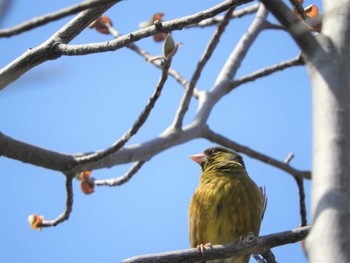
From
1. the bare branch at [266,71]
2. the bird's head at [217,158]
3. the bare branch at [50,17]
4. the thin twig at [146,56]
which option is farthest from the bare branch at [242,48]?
the bare branch at [50,17]

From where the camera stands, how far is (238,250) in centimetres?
344

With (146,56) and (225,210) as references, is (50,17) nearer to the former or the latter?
(225,210)

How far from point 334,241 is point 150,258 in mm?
1600

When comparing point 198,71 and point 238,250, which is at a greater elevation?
point 198,71

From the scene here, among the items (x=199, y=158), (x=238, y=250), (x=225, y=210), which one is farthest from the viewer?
(x=199, y=158)

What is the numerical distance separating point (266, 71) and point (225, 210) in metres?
1.30

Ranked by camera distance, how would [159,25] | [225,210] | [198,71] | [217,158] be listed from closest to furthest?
[159,25] → [198,71] → [225,210] → [217,158]

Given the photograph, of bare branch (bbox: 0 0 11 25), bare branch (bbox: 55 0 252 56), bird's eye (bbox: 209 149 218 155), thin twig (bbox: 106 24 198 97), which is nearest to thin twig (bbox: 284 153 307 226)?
bird's eye (bbox: 209 149 218 155)

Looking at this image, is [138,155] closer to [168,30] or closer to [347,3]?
[168,30]

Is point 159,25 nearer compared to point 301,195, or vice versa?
point 159,25

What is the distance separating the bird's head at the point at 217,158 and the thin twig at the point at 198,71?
1.15 m

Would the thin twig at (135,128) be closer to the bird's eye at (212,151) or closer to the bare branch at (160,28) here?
the bare branch at (160,28)

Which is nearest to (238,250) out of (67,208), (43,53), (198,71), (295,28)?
(67,208)

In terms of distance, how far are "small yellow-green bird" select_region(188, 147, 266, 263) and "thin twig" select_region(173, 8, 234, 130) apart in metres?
0.78
